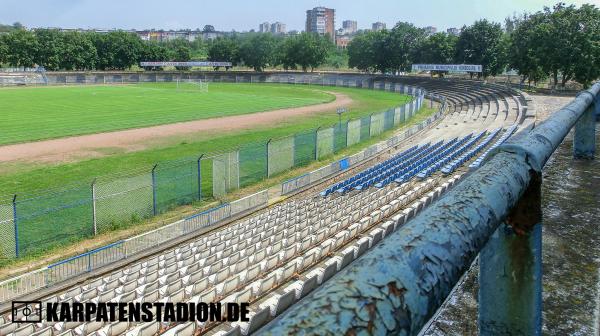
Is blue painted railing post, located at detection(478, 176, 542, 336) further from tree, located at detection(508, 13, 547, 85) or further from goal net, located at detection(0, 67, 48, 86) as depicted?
goal net, located at detection(0, 67, 48, 86)

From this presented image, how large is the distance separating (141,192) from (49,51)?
333ft

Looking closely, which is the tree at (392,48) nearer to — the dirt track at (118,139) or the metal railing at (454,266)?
the dirt track at (118,139)

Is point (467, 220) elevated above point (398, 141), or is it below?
above

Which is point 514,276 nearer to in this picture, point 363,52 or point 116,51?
point 363,52

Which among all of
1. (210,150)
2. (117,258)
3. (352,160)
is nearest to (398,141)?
(352,160)

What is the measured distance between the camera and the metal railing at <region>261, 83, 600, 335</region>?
0.96 metres

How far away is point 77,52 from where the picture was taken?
367 feet

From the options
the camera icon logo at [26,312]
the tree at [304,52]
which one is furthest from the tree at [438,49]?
the camera icon logo at [26,312]

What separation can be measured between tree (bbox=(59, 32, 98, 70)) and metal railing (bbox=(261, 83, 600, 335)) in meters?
122

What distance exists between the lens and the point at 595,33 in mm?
59844

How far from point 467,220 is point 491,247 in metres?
Answer: 0.55

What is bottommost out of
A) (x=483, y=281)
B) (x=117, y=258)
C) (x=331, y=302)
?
(x=117, y=258)

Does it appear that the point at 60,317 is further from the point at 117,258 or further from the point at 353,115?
the point at 353,115

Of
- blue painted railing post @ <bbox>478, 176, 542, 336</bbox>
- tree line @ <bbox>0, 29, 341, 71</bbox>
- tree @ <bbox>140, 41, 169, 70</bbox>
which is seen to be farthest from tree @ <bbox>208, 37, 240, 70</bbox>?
blue painted railing post @ <bbox>478, 176, 542, 336</bbox>
